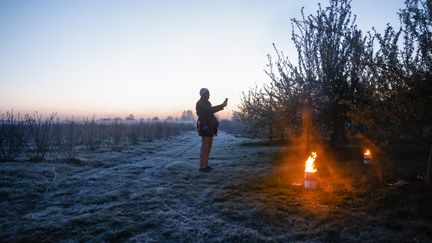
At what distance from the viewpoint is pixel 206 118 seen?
9180 millimetres

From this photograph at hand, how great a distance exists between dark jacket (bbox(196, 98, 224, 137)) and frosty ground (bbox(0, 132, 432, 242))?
1.34m

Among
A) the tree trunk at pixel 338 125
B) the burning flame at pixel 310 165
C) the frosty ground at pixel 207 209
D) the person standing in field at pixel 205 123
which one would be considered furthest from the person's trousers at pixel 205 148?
the tree trunk at pixel 338 125

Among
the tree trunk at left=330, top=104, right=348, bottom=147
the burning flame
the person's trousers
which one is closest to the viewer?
the burning flame

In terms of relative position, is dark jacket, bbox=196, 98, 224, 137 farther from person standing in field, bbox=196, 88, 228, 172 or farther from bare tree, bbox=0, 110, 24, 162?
bare tree, bbox=0, 110, 24, 162

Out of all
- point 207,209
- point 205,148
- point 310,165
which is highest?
point 205,148

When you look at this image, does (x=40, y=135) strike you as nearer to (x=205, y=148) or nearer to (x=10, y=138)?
(x=10, y=138)

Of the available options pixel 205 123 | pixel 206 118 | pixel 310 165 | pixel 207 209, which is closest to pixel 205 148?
pixel 205 123

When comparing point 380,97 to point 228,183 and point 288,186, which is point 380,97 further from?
point 228,183

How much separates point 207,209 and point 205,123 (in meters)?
4.12

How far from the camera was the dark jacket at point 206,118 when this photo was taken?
9.11 metres

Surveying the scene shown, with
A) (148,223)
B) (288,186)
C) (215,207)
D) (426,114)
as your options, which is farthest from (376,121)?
(148,223)

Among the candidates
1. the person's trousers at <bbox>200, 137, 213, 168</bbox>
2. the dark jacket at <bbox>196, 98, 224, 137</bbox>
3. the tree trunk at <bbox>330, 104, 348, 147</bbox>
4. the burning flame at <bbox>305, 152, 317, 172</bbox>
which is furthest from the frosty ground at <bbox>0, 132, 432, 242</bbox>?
the tree trunk at <bbox>330, 104, 348, 147</bbox>

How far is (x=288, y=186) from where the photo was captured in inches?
266

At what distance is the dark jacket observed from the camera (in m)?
9.11
